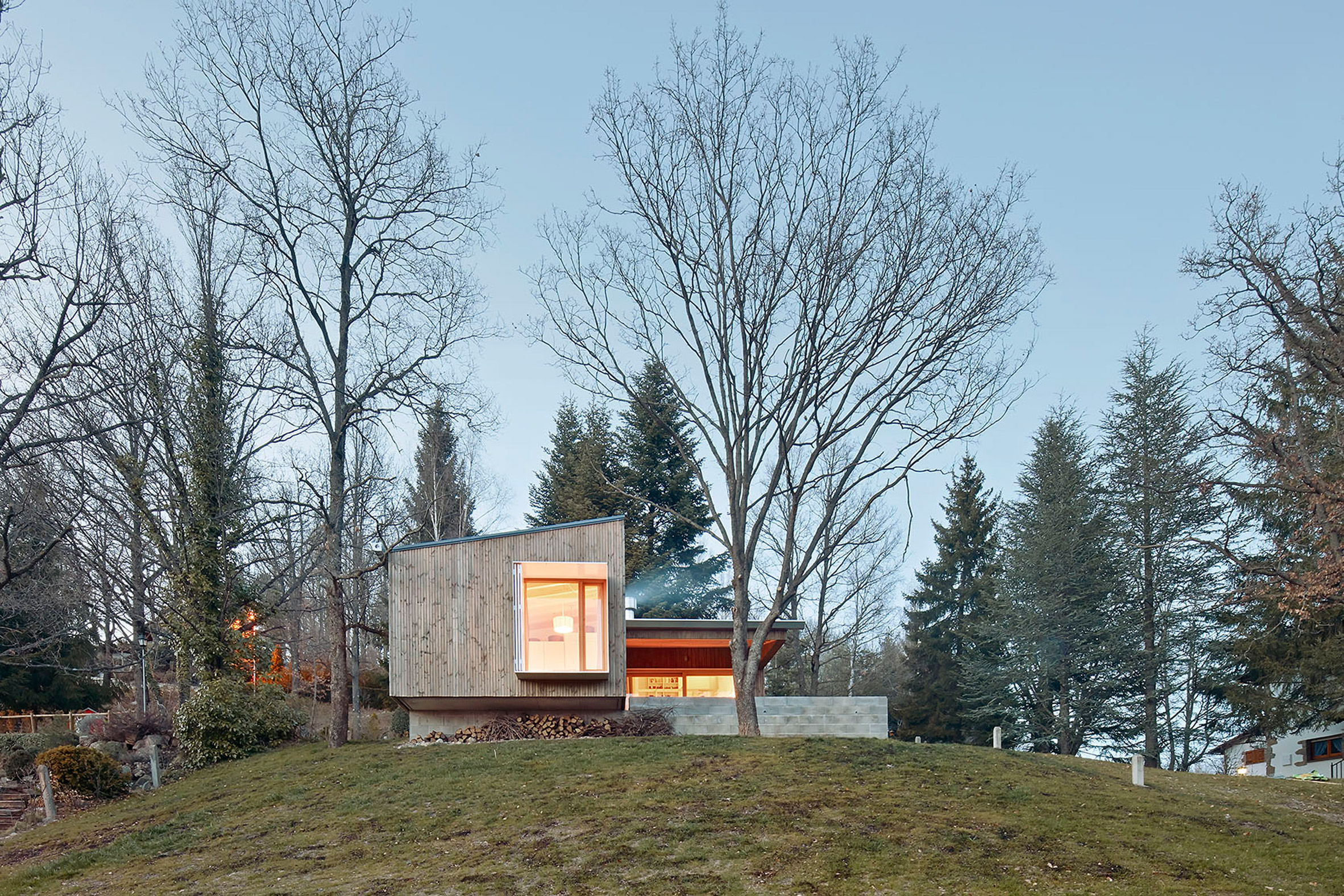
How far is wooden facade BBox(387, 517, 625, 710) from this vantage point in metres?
17.4

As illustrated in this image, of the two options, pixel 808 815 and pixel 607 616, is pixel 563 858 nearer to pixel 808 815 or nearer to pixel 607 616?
pixel 808 815

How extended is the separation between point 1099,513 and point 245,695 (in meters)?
24.2

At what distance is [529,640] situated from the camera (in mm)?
17547

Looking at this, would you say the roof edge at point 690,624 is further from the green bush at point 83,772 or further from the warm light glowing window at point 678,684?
the green bush at point 83,772

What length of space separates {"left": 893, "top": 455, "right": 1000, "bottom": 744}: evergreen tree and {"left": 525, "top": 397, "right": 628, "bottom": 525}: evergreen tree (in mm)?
11721

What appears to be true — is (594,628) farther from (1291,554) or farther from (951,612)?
(951,612)

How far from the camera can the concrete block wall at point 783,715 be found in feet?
59.5

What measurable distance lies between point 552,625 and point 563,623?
21 cm

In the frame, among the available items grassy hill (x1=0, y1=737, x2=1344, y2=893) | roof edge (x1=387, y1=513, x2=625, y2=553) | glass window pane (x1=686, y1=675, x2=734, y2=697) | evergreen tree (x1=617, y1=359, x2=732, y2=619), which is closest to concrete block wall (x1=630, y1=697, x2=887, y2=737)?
grassy hill (x1=0, y1=737, x2=1344, y2=893)

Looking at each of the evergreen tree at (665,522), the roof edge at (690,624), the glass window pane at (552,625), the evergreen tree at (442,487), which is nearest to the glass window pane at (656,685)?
the roof edge at (690,624)

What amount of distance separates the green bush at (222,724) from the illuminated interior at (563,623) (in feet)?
17.3

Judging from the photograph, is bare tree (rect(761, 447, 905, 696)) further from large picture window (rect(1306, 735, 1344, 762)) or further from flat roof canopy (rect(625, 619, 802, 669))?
large picture window (rect(1306, 735, 1344, 762))

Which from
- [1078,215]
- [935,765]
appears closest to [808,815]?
[935,765]

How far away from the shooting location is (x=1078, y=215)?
35.6 meters
